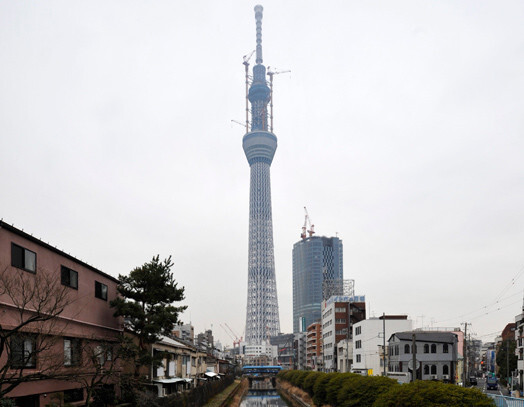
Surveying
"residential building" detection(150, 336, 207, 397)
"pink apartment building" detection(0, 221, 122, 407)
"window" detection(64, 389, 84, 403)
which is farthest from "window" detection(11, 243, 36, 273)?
"residential building" detection(150, 336, 207, 397)

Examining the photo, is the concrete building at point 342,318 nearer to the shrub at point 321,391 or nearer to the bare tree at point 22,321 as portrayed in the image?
the shrub at point 321,391

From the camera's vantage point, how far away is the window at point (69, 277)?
23.8 metres

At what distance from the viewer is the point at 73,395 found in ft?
79.6

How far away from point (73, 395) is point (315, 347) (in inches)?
4093

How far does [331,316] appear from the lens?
97.0 metres

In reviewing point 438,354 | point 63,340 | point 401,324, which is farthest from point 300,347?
point 63,340

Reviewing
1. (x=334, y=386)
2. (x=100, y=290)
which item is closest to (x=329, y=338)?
(x=334, y=386)

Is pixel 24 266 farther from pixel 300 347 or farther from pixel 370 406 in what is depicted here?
pixel 300 347

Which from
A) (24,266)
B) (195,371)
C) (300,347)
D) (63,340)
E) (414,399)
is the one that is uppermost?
(24,266)

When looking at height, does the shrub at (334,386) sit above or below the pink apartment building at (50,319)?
below

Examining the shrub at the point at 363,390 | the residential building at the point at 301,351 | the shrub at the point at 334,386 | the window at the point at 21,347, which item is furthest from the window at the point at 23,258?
the residential building at the point at 301,351

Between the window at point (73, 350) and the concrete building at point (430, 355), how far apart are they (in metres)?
41.6

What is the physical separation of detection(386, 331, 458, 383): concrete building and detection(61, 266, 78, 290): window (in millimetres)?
41955

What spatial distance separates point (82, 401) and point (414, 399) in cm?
1568
